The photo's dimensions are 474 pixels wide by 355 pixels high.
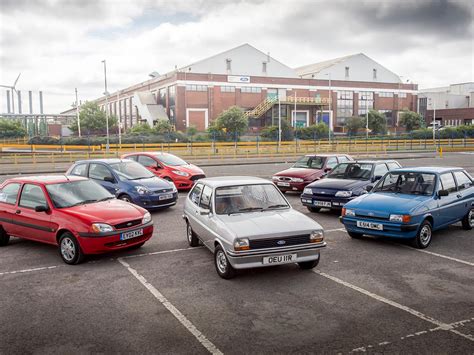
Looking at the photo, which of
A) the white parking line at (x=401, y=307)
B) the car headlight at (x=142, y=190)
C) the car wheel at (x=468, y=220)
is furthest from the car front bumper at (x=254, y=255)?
the car headlight at (x=142, y=190)

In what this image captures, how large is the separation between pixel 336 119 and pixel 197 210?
7649 centimetres

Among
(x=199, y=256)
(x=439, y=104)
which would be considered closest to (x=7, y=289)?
(x=199, y=256)

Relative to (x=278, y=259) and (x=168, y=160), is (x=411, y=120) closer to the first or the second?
(x=168, y=160)

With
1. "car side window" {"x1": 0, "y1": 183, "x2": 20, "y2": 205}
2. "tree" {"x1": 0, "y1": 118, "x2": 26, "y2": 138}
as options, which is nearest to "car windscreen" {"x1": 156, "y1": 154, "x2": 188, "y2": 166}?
"car side window" {"x1": 0, "y1": 183, "x2": 20, "y2": 205}

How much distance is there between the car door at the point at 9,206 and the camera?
8.45 metres

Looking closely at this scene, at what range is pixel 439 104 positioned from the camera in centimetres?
9719

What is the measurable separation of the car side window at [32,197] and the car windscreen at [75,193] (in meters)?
0.17

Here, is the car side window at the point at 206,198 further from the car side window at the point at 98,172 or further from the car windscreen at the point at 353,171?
the car windscreen at the point at 353,171

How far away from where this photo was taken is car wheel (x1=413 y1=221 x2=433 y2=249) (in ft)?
26.8

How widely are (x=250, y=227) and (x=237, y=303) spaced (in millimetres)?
1181

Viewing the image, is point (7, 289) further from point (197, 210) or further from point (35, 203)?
point (197, 210)

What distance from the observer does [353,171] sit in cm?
1254

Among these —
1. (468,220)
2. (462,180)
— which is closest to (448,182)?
(462,180)

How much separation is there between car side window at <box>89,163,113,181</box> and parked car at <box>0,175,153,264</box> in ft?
11.4
